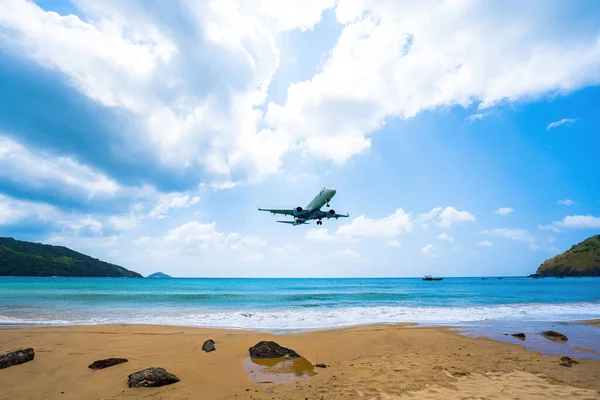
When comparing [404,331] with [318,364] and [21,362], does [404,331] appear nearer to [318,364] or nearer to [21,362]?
[318,364]

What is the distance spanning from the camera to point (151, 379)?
8.17 metres

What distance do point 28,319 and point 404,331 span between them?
25948mm

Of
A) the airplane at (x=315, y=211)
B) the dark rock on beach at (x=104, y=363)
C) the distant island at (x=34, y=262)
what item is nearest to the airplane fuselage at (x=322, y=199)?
the airplane at (x=315, y=211)

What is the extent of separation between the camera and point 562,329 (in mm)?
18078

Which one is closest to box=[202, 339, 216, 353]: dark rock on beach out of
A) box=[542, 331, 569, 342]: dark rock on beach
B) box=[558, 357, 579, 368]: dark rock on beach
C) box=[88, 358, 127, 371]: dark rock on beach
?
box=[88, 358, 127, 371]: dark rock on beach

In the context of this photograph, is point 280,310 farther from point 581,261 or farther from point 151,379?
point 581,261

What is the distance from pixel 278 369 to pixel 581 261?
24052 cm

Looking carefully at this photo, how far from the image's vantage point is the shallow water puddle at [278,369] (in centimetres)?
892

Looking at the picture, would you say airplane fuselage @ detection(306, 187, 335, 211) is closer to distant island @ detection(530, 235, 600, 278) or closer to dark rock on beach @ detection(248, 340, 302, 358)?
dark rock on beach @ detection(248, 340, 302, 358)

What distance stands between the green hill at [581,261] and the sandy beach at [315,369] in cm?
22669

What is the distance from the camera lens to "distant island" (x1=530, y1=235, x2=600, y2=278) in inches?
6850

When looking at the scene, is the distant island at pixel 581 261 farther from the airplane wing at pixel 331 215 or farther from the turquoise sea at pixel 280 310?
the airplane wing at pixel 331 215

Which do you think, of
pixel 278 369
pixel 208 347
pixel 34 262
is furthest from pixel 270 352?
pixel 34 262

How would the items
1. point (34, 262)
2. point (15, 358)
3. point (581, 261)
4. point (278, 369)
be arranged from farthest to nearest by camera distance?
1. point (581, 261)
2. point (34, 262)
3. point (15, 358)
4. point (278, 369)
